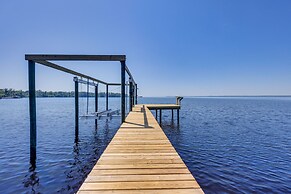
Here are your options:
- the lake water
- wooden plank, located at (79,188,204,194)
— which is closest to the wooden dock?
wooden plank, located at (79,188,204,194)

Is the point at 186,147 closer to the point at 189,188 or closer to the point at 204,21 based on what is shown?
the point at 189,188

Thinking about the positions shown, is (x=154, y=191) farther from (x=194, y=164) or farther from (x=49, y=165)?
(x=49, y=165)

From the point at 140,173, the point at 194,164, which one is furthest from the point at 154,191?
the point at 194,164

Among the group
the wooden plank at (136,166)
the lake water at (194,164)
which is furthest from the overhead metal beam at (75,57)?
the wooden plank at (136,166)

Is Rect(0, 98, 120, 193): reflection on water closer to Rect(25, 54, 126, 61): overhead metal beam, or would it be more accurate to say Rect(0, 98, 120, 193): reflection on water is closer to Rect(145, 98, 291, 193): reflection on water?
Rect(25, 54, 126, 61): overhead metal beam

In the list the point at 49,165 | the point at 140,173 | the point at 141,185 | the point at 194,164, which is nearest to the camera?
the point at 141,185

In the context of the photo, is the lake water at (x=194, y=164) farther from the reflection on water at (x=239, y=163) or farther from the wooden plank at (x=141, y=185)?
the wooden plank at (x=141, y=185)

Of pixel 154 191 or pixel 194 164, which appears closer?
pixel 154 191

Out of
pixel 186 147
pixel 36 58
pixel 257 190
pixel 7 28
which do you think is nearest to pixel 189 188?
pixel 257 190

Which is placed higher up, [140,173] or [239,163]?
[140,173]

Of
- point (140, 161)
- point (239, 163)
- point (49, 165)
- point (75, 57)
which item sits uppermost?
point (75, 57)

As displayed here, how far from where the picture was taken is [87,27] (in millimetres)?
10820

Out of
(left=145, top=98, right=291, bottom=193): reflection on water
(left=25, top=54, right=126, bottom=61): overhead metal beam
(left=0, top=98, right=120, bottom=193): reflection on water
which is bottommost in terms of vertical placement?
(left=145, top=98, right=291, bottom=193): reflection on water

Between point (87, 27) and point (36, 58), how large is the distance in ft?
18.6
